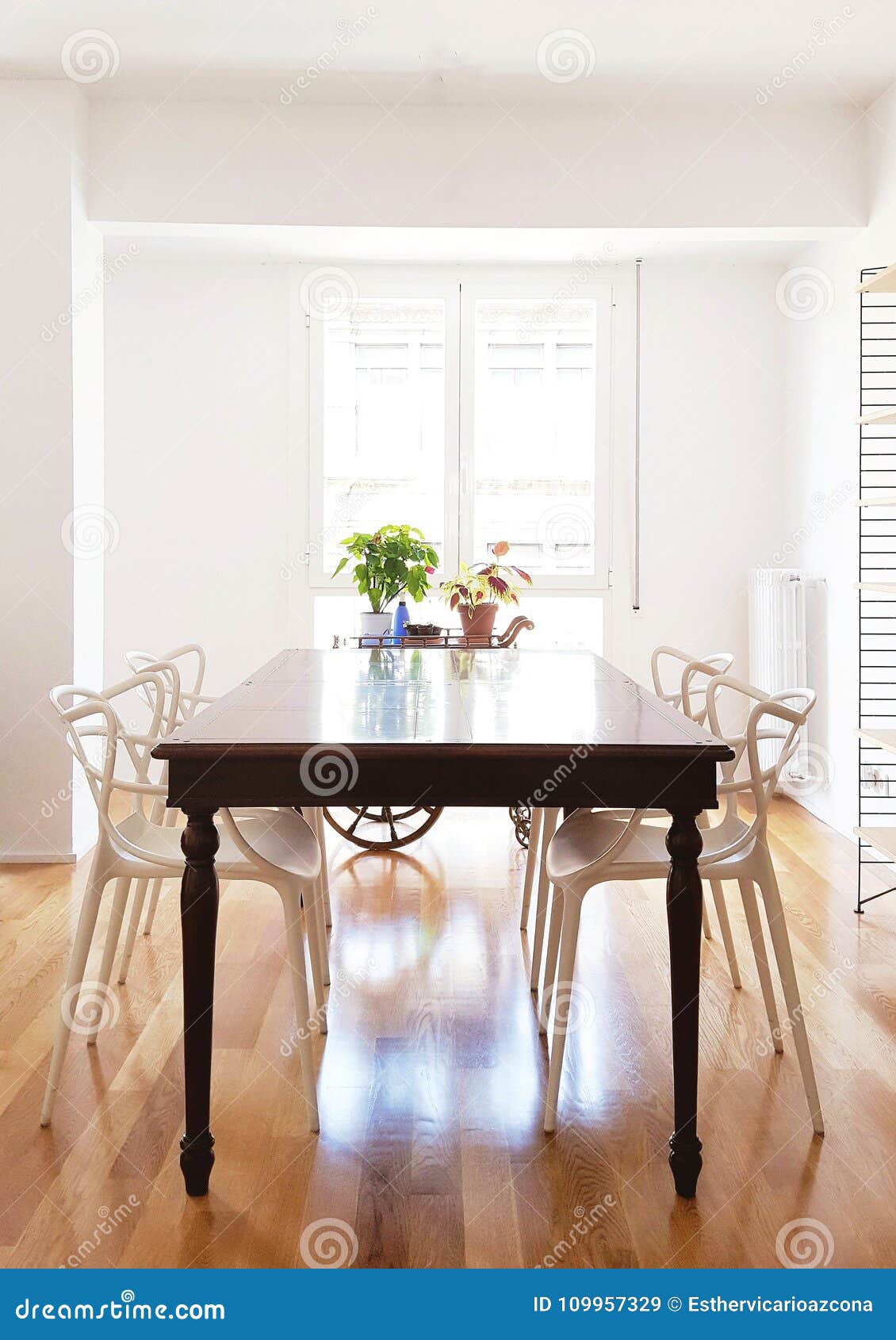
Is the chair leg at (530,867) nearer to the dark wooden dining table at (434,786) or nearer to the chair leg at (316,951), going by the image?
the chair leg at (316,951)

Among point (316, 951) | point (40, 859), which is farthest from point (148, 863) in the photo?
point (40, 859)

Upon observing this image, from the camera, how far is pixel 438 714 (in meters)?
2.07

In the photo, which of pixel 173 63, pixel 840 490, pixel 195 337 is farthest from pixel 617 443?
pixel 173 63

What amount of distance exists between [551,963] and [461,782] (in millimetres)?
853

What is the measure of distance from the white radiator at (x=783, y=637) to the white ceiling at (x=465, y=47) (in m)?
1.90

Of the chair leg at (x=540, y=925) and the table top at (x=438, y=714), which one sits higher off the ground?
the table top at (x=438, y=714)

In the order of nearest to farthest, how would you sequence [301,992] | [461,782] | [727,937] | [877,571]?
[461,782], [301,992], [727,937], [877,571]

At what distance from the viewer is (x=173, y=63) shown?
3.62m

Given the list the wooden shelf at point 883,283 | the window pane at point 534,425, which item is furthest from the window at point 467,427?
the wooden shelf at point 883,283

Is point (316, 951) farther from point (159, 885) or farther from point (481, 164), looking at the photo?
point (481, 164)

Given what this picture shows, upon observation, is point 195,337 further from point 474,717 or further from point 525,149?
point 474,717

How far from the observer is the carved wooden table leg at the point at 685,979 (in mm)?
1739

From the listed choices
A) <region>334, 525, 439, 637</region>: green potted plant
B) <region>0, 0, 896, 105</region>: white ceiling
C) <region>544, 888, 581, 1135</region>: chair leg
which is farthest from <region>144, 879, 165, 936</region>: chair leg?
<region>0, 0, 896, 105</region>: white ceiling

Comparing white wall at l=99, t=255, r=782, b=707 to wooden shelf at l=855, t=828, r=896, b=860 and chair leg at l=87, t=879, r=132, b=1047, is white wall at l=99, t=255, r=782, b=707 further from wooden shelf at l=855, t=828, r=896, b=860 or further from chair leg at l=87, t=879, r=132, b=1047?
chair leg at l=87, t=879, r=132, b=1047
